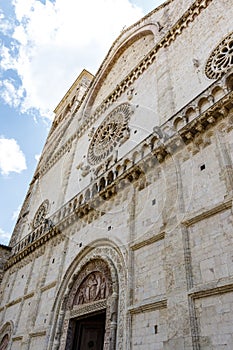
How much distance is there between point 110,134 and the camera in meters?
11.8

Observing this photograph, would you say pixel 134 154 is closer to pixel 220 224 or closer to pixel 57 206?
→ pixel 220 224

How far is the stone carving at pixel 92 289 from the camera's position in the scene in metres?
7.53

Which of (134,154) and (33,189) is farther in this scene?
(33,189)

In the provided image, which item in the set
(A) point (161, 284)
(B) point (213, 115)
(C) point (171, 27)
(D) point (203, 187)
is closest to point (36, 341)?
(A) point (161, 284)

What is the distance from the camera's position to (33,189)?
58.7ft

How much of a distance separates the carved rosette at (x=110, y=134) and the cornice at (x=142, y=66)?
1.03 meters

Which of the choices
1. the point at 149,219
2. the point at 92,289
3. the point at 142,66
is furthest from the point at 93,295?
the point at 142,66

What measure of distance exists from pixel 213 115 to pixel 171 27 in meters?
6.30

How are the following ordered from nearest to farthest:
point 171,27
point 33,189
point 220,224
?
1. point 220,224
2. point 171,27
3. point 33,189

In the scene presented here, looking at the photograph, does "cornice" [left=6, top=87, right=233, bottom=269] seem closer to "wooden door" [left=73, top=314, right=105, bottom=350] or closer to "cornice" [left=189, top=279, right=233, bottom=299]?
"cornice" [left=189, top=279, right=233, bottom=299]

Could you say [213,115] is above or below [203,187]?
above

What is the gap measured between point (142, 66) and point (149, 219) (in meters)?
7.28

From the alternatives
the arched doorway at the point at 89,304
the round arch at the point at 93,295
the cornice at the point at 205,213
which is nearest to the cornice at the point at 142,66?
the round arch at the point at 93,295

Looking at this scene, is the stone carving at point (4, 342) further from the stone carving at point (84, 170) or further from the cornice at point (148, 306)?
the cornice at point (148, 306)
